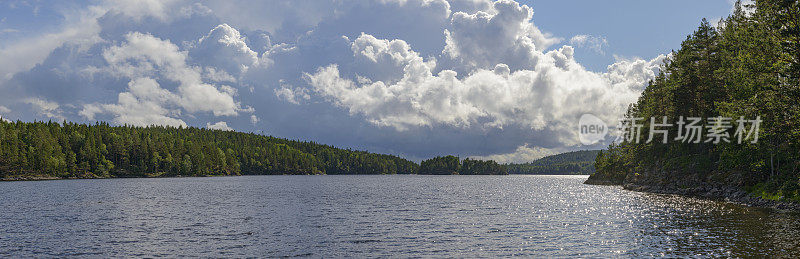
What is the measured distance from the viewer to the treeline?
156 ft

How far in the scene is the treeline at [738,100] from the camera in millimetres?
47594

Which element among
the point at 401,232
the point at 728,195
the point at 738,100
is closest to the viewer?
the point at 401,232

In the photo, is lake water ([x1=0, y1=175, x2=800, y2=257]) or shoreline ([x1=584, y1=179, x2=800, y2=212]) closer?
lake water ([x1=0, y1=175, x2=800, y2=257])

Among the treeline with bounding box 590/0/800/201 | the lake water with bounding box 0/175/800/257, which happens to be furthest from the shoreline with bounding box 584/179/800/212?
the lake water with bounding box 0/175/800/257

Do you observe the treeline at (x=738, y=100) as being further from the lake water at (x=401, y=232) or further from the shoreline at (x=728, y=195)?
the lake water at (x=401, y=232)

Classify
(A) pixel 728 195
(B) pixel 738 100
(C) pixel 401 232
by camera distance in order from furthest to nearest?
1. (A) pixel 728 195
2. (B) pixel 738 100
3. (C) pixel 401 232

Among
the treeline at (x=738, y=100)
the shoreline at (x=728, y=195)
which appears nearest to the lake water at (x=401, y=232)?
the shoreline at (x=728, y=195)

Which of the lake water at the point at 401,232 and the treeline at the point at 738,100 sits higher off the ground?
the treeline at the point at 738,100

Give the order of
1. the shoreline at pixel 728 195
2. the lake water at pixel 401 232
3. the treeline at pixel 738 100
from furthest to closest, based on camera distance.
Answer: the shoreline at pixel 728 195, the treeline at pixel 738 100, the lake water at pixel 401 232

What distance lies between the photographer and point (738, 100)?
61.8 meters

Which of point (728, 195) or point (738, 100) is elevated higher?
point (738, 100)

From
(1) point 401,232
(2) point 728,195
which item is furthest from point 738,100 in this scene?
(1) point 401,232

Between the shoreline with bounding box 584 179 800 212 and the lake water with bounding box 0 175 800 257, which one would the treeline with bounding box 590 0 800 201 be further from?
the lake water with bounding box 0 175 800 257

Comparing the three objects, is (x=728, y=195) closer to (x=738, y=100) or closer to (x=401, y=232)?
(x=738, y=100)
